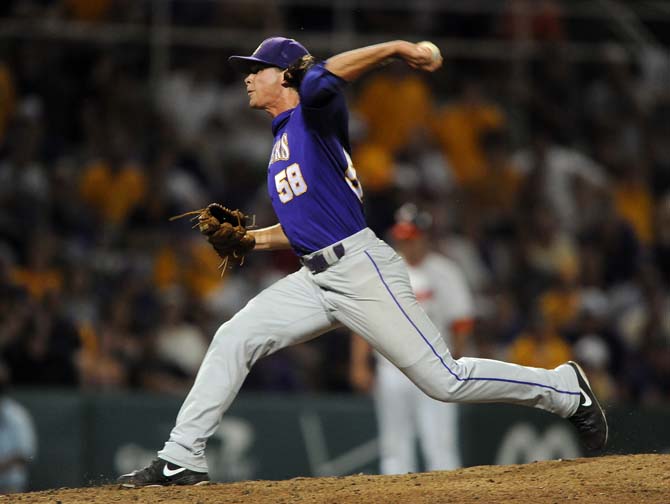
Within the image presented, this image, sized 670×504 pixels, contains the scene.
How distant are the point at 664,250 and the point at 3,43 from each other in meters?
6.55

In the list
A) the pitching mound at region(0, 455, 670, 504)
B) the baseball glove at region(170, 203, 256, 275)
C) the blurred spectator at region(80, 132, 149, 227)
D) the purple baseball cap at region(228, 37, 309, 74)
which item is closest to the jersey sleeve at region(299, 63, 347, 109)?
the purple baseball cap at region(228, 37, 309, 74)

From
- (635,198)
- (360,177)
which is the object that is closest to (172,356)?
(360,177)

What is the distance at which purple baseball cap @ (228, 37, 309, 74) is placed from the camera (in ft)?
17.9

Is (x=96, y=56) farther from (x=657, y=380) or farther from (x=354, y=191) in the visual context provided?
(x=354, y=191)

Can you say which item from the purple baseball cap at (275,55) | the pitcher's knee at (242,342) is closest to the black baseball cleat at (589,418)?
the pitcher's knee at (242,342)

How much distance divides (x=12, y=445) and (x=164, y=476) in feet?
11.9

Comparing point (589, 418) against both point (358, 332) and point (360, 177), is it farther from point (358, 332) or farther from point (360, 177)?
point (360, 177)

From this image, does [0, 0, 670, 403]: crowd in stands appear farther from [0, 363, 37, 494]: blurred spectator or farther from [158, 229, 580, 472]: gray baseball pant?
[158, 229, 580, 472]: gray baseball pant

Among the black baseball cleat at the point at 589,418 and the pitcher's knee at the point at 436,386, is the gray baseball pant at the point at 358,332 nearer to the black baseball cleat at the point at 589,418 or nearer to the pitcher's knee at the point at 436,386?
the pitcher's knee at the point at 436,386

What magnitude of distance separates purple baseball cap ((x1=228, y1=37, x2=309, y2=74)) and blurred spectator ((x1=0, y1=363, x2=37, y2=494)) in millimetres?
4076

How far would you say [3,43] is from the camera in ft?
36.3

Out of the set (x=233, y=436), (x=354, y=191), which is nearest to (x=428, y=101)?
(x=233, y=436)

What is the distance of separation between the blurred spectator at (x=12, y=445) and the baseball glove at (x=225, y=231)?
139 inches

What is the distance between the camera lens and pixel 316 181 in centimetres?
528
